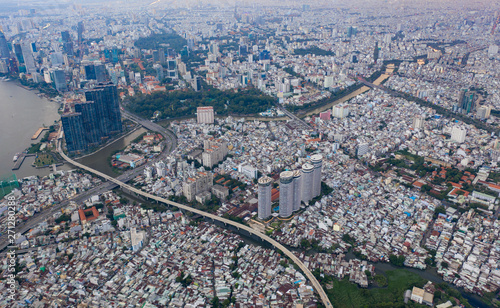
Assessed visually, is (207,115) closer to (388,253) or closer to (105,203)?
(105,203)

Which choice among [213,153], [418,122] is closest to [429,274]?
[213,153]

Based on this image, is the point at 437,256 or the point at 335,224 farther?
the point at 335,224

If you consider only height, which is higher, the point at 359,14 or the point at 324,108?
the point at 359,14

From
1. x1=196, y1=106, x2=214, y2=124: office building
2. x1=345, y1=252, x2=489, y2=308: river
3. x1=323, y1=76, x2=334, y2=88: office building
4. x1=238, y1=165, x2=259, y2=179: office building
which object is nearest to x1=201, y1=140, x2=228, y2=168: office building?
x1=238, y1=165, x2=259, y2=179: office building

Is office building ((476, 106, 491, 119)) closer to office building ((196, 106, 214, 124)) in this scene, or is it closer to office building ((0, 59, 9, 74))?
office building ((196, 106, 214, 124))

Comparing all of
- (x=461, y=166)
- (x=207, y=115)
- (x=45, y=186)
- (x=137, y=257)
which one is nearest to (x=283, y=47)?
(x=207, y=115)

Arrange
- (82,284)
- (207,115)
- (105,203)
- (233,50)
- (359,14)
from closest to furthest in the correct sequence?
(82,284), (105,203), (207,115), (233,50), (359,14)

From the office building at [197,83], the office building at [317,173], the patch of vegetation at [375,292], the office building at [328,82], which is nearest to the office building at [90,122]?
the office building at [197,83]
